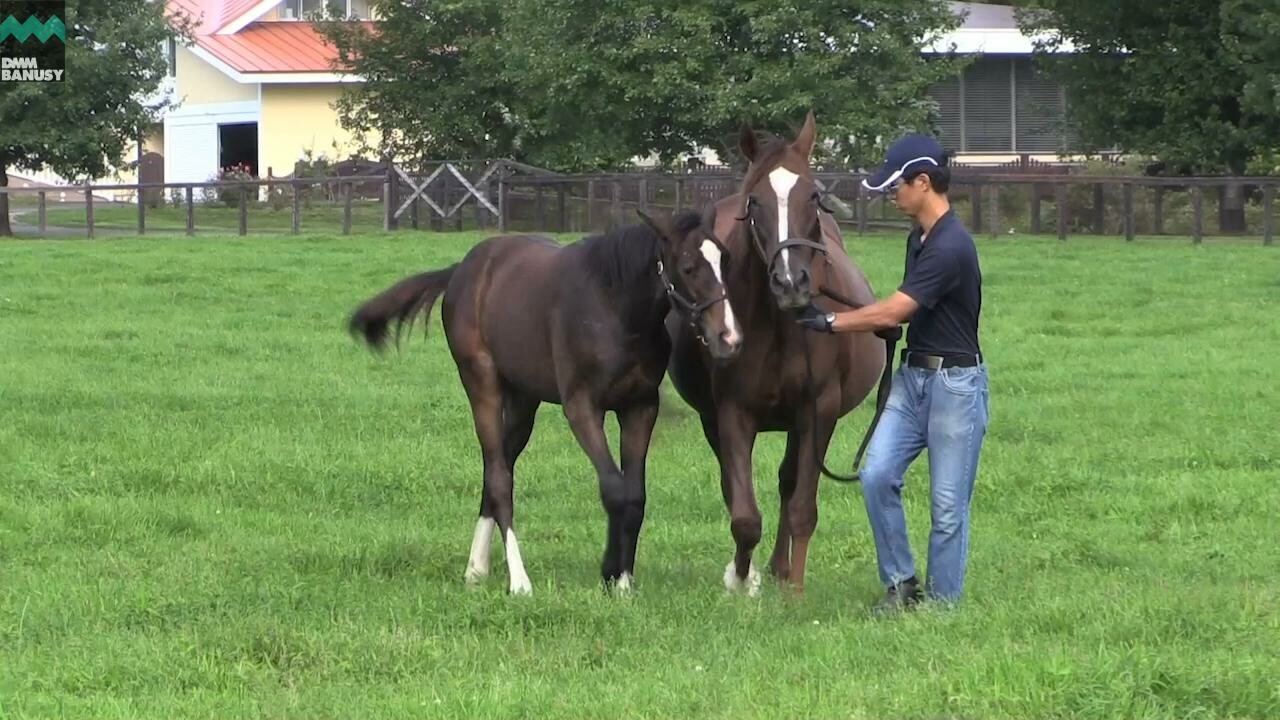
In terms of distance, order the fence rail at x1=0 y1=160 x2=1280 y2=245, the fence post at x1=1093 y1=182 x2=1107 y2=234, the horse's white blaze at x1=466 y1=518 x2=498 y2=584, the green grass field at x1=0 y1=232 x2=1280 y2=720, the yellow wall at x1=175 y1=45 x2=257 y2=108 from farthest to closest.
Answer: the yellow wall at x1=175 y1=45 x2=257 y2=108 → the fence post at x1=1093 y1=182 x2=1107 y2=234 → the fence rail at x1=0 y1=160 x2=1280 y2=245 → the horse's white blaze at x1=466 y1=518 x2=498 y2=584 → the green grass field at x1=0 y1=232 x2=1280 y2=720

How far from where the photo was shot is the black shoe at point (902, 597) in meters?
7.02

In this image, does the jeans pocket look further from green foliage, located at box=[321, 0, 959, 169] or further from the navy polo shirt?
green foliage, located at box=[321, 0, 959, 169]

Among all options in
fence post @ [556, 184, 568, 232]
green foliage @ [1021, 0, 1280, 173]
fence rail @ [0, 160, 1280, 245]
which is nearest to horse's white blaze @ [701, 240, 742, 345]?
fence rail @ [0, 160, 1280, 245]

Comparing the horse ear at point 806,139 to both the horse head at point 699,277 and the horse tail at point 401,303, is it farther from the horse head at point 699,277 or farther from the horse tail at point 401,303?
the horse tail at point 401,303

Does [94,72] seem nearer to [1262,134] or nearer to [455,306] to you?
[1262,134]

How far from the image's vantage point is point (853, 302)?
764 centimetres

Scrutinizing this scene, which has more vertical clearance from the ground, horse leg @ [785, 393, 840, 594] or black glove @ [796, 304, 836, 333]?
black glove @ [796, 304, 836, 333]

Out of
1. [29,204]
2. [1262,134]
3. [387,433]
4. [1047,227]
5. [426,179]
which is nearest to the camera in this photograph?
[387,433]

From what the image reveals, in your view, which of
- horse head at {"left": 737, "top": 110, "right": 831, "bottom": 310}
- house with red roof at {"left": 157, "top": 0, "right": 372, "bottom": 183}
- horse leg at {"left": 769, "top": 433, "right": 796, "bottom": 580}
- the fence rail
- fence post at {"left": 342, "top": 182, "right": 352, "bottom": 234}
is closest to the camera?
horse head at {"left": 737, "top": 110, "right": 831, "bottom": 310}

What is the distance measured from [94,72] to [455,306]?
28505 mm

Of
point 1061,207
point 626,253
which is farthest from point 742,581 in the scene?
point 1061,207

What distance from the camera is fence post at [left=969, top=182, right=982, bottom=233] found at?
31.1 metres

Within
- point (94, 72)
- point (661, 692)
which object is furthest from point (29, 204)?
point (661, 692)

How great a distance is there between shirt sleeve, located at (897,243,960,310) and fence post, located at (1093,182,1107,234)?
2501cm
